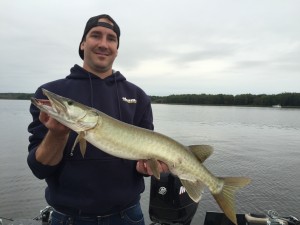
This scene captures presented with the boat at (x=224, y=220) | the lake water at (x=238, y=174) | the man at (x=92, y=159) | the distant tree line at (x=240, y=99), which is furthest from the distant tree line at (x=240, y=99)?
the man at (x=92, y=159)

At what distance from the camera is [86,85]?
330 cm

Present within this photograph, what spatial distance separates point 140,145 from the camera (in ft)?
9.78

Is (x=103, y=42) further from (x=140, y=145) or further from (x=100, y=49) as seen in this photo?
(x=140, y=145)

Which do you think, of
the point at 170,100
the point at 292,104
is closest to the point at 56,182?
the point at 292,104

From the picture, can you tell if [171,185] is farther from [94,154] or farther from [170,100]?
[170,100]

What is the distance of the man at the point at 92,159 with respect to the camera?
2.87 meters

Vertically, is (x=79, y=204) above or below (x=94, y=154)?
below

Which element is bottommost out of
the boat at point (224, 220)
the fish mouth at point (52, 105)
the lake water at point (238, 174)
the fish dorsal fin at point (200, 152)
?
the lake water at point (238, 174)

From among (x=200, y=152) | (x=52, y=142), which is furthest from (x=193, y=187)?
(x=52, y=142)

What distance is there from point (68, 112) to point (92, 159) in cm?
56

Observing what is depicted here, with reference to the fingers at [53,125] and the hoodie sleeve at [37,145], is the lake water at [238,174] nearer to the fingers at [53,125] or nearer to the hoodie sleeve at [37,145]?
the hoodie sleeve at [37,145]

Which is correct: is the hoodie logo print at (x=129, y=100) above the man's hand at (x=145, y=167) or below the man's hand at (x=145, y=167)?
above

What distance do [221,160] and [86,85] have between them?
51.0 feet

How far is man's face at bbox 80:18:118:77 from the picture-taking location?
10.6 feet
